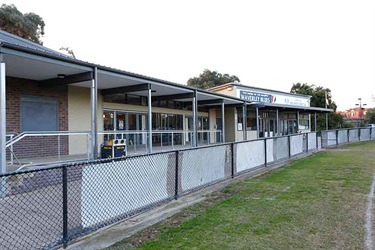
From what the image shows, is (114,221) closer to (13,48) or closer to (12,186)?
(12,186)

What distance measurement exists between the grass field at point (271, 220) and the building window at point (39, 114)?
328 inches

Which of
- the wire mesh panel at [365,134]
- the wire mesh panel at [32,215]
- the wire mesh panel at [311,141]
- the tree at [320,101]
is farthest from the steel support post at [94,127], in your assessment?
the tree at [320,101]

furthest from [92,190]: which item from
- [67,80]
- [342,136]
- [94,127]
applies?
[342,136]

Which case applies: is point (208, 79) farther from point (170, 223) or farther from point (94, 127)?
point (170, 223)

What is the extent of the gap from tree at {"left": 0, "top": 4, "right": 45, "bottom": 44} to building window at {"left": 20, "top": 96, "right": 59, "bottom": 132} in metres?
24.6

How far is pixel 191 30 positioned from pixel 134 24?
485 centimetres

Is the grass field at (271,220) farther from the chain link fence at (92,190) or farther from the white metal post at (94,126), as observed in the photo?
the white metal post at (94,126)

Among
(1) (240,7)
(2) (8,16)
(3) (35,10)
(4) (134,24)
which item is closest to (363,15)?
(1) (240,7)

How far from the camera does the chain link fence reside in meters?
4.66

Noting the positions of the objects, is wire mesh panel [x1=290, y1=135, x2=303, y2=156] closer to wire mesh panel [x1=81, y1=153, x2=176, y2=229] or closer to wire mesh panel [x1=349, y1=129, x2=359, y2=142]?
wire mesh panel [x1=81, y1=153, x2=176, y2=229]

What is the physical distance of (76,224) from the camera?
483 cm

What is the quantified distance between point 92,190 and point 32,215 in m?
2.15

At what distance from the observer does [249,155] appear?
10484 millimetres

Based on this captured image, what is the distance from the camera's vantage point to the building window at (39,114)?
39.3ft
